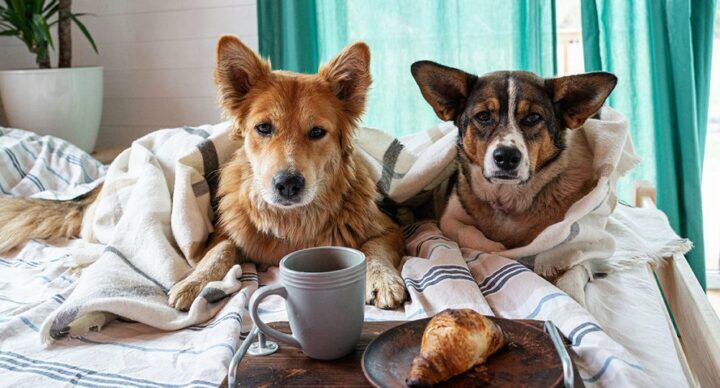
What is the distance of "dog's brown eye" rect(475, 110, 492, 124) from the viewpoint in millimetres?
1487

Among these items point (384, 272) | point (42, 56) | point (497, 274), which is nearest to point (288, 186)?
point (384, 272)

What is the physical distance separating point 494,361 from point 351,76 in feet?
3.01

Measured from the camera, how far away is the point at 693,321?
47.6 inches

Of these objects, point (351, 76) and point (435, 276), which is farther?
point (351, 76)

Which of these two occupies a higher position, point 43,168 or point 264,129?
point 264,129

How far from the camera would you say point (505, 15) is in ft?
8.04

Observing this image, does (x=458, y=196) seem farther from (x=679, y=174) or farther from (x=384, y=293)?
(x=679, y=174)

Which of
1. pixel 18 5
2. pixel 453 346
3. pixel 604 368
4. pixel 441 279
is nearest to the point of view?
pixel 453 346

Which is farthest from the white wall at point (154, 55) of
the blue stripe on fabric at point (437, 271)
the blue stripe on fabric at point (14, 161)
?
the blue stripe on fabric at point (437, 271)

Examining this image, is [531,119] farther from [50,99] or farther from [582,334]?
[50,99]

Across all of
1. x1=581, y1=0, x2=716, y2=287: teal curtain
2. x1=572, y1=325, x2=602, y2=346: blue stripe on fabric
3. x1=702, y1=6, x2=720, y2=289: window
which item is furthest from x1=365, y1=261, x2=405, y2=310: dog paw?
x1=702, y1=6, x2=720, y2=289: window

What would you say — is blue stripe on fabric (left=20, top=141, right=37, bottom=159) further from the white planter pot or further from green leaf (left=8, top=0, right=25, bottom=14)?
green leaf (left=8, top=0, right=25, bottom=14)

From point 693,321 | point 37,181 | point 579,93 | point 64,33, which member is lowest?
point 693,321

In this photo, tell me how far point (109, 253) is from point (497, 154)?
932 mm
